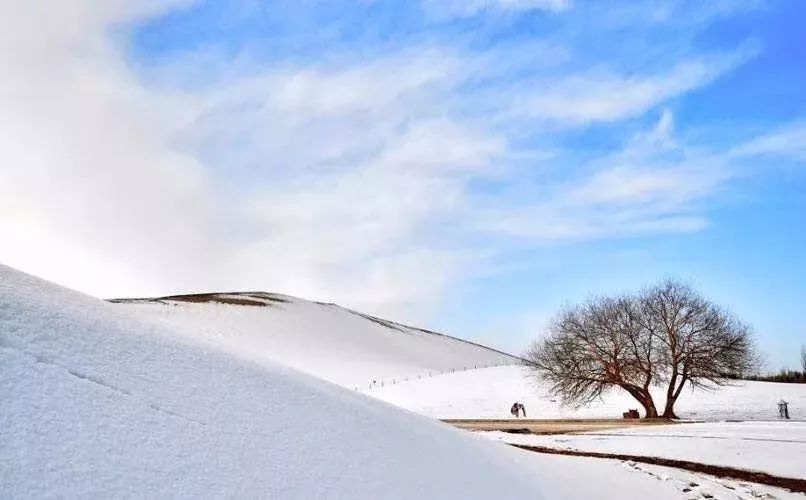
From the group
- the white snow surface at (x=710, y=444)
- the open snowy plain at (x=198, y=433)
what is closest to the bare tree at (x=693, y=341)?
the white snow surface at (x=710, y=444)

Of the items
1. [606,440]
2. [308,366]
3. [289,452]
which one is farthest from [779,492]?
[308,366]

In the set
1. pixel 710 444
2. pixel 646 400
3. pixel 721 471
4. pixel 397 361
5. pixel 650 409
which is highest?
pixel 397 361

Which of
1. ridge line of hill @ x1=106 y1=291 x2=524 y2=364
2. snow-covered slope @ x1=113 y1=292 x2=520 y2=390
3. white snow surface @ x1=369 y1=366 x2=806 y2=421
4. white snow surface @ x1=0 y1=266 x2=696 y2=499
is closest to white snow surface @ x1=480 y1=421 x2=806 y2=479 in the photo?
white snow surface @ x1=0 y1=266 x2=696 y2=499

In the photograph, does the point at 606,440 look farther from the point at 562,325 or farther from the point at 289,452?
the point at 562,325

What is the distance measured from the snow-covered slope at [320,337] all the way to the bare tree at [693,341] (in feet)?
85.7

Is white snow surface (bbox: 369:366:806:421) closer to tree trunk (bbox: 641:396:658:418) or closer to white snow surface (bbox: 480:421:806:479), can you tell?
tree trunk (bbox: 641:396:658:418)

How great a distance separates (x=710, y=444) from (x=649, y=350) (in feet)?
63.6

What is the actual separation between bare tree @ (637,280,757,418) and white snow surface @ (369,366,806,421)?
2389mm

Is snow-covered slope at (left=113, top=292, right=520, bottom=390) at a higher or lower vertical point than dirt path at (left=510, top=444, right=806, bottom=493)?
higher

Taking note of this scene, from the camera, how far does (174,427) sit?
5.12 metres

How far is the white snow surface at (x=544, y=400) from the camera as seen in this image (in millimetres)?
38781

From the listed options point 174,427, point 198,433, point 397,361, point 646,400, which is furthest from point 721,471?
point 397,361

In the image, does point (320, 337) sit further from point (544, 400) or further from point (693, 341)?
point (693, 341)

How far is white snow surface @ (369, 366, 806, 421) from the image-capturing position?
127 ft
